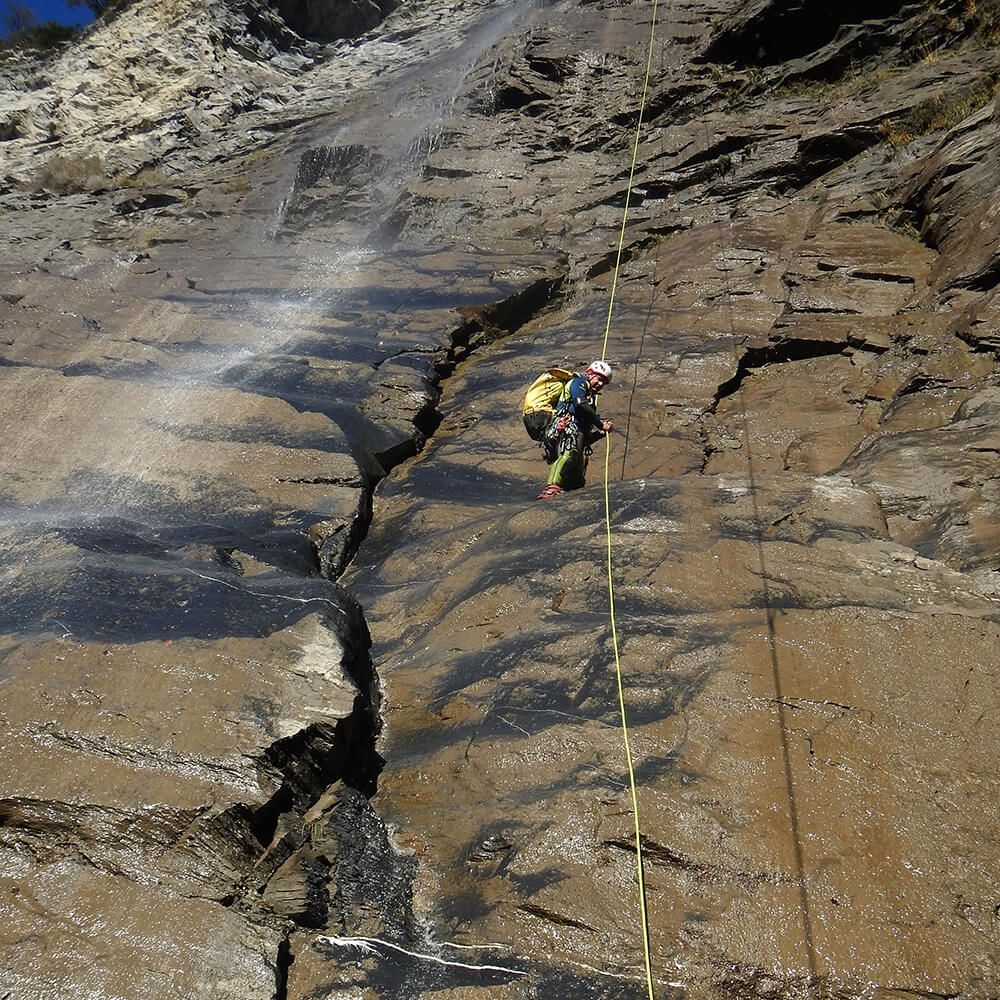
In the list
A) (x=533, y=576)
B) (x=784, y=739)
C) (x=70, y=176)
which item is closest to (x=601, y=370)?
(x=533, y=576)

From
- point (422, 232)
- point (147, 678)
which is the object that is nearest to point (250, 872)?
point (147, 678)

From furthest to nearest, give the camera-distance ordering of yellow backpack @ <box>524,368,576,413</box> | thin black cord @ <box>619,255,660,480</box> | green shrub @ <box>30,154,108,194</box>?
green shrub @ <box>30,154,108,194</box> < yellow backpack @ <box>524,368,576,413</box> < thin black cord @ <box>619,255,660,480</box>

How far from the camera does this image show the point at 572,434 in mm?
7445

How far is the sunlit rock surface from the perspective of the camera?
3.42m

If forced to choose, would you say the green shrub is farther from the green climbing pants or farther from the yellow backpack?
the green climbing pants

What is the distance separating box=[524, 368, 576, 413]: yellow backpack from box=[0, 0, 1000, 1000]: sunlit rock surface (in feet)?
1.72

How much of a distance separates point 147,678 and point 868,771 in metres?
3.73

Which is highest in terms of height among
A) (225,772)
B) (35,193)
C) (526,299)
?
(35,193)

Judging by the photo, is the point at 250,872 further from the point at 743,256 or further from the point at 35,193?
the point at 35,193

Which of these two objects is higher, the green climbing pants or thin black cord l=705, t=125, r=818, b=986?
thin black cord l=705, t=125, r=818, b=986

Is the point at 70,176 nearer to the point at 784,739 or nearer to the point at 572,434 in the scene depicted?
the point at 572,434

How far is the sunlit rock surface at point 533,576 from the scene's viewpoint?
3.42 metres

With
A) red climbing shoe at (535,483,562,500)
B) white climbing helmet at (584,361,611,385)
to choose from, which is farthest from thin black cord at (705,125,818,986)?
white climbing helmet at (584,361,611,385)

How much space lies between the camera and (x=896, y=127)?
11.0m
